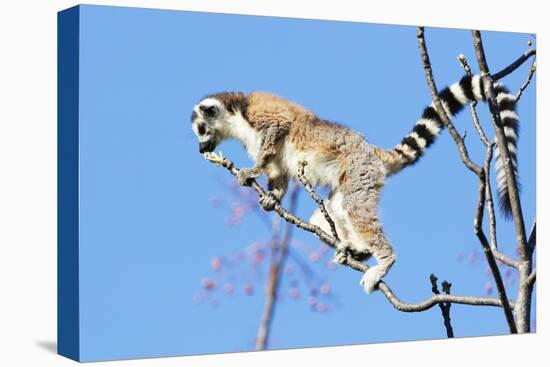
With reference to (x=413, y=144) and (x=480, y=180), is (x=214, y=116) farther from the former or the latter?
(x=480, y=180)

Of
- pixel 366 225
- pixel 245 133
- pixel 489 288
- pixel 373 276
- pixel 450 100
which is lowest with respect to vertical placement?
pixel 489 288

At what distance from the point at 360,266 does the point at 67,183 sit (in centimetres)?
204

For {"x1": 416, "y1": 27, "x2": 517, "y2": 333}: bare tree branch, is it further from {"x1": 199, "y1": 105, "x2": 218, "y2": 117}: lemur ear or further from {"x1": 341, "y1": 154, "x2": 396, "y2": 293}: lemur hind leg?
{"x1": 199, "y1": 105, "x2": 218, "y2": 117}: lemur ear

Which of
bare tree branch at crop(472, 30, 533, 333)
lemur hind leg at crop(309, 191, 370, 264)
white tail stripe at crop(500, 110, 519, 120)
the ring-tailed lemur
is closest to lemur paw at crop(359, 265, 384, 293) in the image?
the ring-tailed lemur

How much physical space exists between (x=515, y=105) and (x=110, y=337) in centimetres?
378

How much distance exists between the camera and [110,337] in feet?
20.8

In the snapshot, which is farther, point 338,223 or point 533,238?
point 533,238

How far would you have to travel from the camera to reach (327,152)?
725 cm

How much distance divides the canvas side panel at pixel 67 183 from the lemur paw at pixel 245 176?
49.4 inches

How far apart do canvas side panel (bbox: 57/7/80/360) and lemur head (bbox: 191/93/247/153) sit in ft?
3.12

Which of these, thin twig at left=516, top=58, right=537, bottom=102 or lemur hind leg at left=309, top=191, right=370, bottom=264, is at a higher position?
thin twig at left=516, top=58, right=537, bottom=102

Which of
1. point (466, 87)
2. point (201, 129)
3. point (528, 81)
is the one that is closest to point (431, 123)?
point (466, 87)

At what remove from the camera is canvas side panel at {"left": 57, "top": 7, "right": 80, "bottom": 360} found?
6238 mm

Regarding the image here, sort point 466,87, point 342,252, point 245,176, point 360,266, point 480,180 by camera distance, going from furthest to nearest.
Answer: point 466,87 → point 245,176 → point 342,252 → point 360,266 → point 480,180
